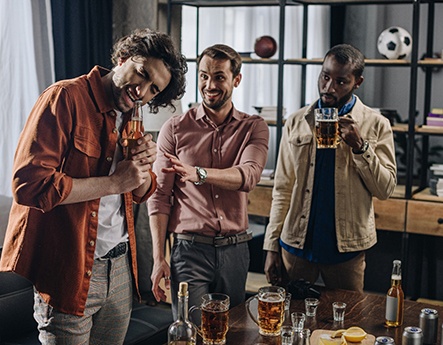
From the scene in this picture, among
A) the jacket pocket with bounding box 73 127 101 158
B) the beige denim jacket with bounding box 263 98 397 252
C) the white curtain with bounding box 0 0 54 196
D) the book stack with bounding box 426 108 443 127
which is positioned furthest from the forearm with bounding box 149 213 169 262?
the book stack with bounding box 426 108 443 127

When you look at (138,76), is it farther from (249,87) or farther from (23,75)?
(249,87)

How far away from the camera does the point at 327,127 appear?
8.90 ft

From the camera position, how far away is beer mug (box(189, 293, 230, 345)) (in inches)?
84.5

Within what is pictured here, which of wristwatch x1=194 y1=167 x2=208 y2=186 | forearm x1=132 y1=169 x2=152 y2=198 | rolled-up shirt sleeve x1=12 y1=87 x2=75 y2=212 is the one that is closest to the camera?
rolled-up shirt sleeve x1=12 y1=87 x2=75 y2=212

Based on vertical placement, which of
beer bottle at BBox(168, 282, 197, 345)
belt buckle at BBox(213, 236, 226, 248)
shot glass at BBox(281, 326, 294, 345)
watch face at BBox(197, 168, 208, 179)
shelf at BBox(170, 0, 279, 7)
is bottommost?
shot glass at BBox(281, 326, 294, 345)

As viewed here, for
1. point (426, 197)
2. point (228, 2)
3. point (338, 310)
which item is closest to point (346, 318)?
point (338, 310)

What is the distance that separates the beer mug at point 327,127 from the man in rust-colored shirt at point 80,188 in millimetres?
650

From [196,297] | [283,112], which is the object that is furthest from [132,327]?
[283,112]

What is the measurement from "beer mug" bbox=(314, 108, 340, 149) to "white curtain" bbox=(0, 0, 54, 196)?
2015mm

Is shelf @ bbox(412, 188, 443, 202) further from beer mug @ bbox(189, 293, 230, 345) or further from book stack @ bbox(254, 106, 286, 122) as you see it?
beer mug @ bbox(189, 293, 230, 345)

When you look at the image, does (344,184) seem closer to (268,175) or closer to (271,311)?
(271,311)

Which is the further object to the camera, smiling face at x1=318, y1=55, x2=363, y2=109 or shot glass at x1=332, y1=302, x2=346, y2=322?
smiling face at x1=318, y1=55, x2=363, y2=109

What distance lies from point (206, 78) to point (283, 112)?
1849 millimetres

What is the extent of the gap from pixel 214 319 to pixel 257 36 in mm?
3731
